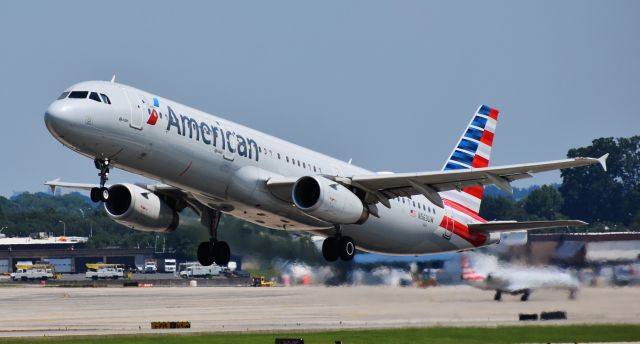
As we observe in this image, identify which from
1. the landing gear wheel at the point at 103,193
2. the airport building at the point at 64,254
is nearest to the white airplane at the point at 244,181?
the landing gear wheel at the point at 103,193

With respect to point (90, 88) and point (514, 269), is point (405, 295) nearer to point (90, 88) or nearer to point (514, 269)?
point (514, 269)

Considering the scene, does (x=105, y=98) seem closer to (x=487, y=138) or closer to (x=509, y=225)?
(x=509, y=225)

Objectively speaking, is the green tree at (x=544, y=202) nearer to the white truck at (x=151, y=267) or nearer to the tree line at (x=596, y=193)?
the tree line at (x=596, y=193)

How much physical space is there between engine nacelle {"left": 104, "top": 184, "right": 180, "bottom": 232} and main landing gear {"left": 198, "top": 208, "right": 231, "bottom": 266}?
1.98 meters

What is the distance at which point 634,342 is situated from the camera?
5259 cm

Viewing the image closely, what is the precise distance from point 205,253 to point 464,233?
40.3 feet

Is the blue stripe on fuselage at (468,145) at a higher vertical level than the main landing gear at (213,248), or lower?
higher

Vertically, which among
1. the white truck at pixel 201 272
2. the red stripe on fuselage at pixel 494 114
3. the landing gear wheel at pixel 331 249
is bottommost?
the landing gear wheel at pixel 331 249

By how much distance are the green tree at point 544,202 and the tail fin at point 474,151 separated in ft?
240

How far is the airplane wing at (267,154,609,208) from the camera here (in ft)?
157

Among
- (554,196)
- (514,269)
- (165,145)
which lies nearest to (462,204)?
(514,269)

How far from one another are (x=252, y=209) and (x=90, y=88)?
27.3 ft

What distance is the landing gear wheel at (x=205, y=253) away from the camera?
53812 millimetres

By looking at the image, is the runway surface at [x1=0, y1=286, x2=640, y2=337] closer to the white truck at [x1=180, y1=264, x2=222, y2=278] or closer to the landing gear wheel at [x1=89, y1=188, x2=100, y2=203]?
the landing gear wheel at [x1=89, y1=188, x2=100, y2=203]
